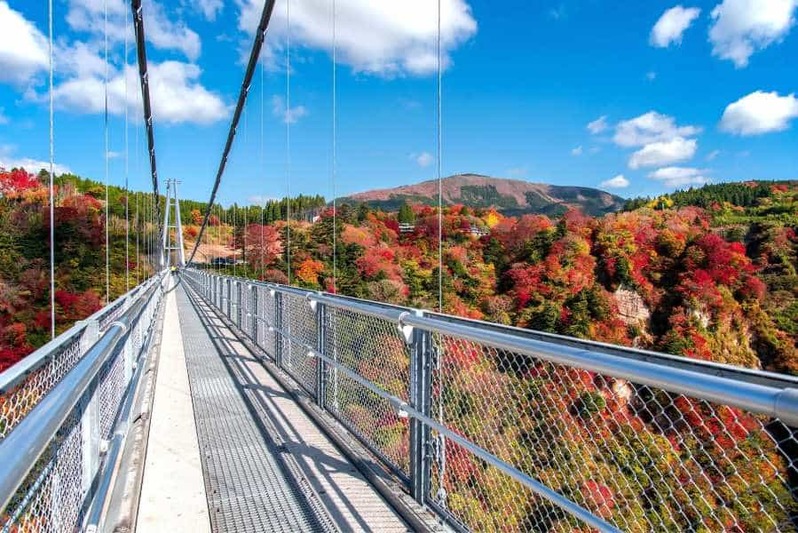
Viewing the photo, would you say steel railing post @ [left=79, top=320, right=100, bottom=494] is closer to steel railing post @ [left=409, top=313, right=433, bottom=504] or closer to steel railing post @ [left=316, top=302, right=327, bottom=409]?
steel railing post @ [left=409, top=313, right=433, bottom=504]

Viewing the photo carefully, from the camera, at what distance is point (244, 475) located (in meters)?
2.49

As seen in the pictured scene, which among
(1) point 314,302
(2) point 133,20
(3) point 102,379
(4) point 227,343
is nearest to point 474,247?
(2) point 133,20

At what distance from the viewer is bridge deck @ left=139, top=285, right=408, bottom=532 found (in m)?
2.09

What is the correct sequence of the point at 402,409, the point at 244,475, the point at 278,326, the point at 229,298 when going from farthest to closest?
the point at 229,298
the point at 278,326
the point at 244,475
the point at 402,409

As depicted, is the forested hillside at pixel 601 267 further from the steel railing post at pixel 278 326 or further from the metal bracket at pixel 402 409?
the metal bracket at pixel 402 409

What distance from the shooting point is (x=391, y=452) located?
2.66 metres

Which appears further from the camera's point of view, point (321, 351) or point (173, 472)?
point (321, 351)

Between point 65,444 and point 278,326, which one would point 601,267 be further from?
point 65,444

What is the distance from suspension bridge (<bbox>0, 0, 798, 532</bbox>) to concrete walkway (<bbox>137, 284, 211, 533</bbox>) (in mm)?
12

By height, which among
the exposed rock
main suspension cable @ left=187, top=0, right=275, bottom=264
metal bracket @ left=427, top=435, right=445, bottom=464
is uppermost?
main suspension cable @ left=187, top=0, right=275, bottom=264

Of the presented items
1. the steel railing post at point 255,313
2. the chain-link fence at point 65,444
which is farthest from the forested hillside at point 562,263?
the chain-link fence at point 65,444

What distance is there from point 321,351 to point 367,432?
2.59ft

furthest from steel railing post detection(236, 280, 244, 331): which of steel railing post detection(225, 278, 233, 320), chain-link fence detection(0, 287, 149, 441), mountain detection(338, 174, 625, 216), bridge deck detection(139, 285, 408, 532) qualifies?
mountain detection(338, 174, 625, 216)

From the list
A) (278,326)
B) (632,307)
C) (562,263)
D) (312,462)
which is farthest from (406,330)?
(632,307)
